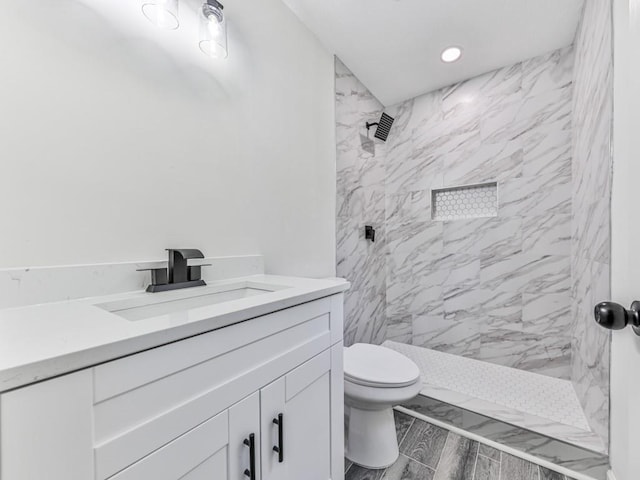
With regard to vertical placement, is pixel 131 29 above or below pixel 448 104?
below

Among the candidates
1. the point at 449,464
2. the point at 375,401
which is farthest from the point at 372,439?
the point at 449,464

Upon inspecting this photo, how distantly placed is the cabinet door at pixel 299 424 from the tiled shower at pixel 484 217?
1058 millimetres

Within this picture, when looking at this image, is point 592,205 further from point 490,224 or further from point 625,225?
point 490,224

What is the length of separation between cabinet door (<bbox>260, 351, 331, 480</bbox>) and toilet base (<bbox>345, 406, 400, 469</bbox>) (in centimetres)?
45

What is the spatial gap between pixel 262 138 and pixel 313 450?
1.34m

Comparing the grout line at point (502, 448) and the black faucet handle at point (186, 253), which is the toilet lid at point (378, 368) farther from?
the black faucet handle at point (186, 253)

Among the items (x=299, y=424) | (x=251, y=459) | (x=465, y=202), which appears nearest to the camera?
(x=251, y=459)

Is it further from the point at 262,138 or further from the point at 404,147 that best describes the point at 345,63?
the point at 262,138

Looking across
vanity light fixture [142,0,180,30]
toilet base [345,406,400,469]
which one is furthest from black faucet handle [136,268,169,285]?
toilet base [345,406,400,469]

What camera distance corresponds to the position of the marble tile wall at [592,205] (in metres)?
1.21

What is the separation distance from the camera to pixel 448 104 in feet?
7.58

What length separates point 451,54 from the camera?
193cm

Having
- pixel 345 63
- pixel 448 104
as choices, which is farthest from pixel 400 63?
pixel 448 104

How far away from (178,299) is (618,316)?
1.17 m
